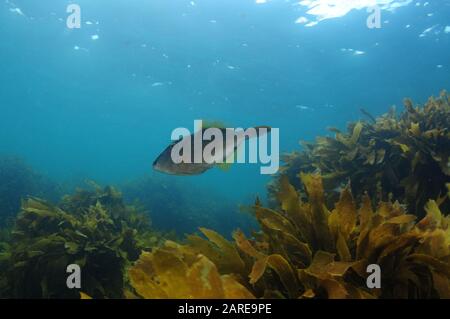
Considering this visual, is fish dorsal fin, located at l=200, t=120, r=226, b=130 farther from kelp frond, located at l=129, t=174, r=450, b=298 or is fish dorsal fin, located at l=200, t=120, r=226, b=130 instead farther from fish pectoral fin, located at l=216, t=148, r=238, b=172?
kelp frond, located at l=129, t=174, r=450, b=298

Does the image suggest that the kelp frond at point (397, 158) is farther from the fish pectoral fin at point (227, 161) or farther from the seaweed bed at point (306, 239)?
the fish pectoral fin at point (227, 161)

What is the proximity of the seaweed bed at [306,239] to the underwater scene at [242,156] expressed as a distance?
0.04ft

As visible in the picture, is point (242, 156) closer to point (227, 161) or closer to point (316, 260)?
point (227, 161)

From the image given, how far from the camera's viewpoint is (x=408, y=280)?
75.9 inches

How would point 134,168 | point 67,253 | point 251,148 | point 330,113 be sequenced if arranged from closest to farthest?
point 251,148 → point 67,253 → point 330,113 → point 134,168

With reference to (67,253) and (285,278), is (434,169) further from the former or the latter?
(67,253)

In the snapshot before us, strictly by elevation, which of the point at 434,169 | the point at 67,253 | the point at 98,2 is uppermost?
the point at 98,2

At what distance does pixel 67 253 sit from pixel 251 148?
264 cm

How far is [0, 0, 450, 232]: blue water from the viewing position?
1770 centimetres

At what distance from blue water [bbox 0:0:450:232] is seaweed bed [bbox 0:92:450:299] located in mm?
6352

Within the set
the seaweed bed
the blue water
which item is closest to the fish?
the seaweed bed

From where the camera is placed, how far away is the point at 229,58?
23750mm

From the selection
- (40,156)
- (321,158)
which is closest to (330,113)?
(321,158)

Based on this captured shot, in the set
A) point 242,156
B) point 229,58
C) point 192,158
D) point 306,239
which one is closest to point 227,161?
point 242,156
